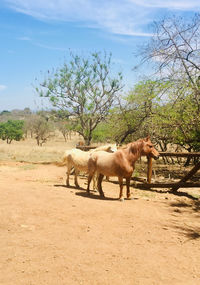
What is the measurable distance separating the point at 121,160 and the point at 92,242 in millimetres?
3484

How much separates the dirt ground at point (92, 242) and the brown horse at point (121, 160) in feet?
3.43

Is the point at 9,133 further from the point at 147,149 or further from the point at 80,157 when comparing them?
the point at 147,149

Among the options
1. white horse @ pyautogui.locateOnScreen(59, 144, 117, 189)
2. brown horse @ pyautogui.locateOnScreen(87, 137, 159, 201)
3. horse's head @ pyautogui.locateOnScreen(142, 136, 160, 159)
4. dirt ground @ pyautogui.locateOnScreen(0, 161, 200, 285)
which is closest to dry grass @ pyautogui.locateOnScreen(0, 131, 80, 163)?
white horse @ pyautogui.locateOnScreen(59, 144, 117, 189)

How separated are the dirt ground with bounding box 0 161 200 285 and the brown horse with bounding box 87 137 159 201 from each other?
1.05 metres

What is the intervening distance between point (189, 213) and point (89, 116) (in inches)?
532

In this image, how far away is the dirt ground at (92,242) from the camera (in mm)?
3449

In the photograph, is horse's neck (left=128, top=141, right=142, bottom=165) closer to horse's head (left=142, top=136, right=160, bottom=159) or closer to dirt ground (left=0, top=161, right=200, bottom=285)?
horse's head (left=142, top=136, right=160, bottom=159)

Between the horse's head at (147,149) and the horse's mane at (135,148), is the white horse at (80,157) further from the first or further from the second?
the horse's head at (147,149)

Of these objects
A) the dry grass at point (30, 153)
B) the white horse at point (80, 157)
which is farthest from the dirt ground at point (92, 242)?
the dry grass at point (30, 153)

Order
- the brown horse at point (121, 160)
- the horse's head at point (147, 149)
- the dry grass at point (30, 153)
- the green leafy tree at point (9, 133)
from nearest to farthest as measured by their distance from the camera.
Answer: the brown horse at point (121, 160), the horse's head at point (147, 149), the dry grass at point (30, 153), the green leafy tree at point (9, 133)

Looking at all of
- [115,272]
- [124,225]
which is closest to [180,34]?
[124,225]

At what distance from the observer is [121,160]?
298 inches

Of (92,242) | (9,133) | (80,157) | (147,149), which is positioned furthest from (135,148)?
(9,133)

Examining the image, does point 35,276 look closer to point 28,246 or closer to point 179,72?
point 28,246
